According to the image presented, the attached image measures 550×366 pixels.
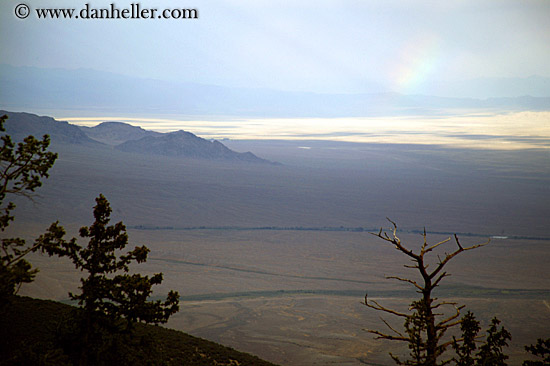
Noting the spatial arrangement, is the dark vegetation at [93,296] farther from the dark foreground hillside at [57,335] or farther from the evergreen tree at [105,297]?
the dark foreground hillside at [57,335]

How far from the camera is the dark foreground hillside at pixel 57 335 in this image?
14564 millimetres

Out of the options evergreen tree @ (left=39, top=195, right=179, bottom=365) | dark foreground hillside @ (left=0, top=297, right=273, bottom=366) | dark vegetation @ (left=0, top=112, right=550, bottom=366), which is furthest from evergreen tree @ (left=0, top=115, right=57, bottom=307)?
dark foreground hillside @ (left=0, top=297, right=273, bottom=366)

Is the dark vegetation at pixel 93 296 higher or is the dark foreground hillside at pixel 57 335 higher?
the dark vegetation at pixel 93 296

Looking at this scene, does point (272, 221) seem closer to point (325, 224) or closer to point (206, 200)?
point (325, 224)

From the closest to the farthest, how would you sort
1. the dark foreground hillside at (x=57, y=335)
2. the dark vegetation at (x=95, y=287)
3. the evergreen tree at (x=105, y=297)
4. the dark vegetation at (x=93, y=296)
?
the dark vegetation at (x=93, y=296) < the dark vegetation at (x=95, y=287) < the evergreen tree at (x=105, y=297) < the dark foreground hillside at (x=57, y=335)

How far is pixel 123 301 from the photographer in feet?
40.0

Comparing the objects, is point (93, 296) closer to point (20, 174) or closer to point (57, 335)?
point (57, 335)

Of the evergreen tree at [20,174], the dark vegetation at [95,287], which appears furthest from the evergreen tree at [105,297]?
the evergreen tree at [20,174]

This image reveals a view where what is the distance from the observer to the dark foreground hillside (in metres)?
14.6

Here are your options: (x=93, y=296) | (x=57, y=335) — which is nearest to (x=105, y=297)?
(x=93, y=296)

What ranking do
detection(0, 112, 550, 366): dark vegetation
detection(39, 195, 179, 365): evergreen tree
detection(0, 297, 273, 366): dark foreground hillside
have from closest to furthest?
detection(0, 112, 550, 366): dark vegetation → detection(39, 195, 179, 365): evergreen tree → detection(0, 297, 273, 366): dark foreground hillside

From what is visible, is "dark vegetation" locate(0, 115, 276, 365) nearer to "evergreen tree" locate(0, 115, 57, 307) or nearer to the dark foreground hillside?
"evergreen tree" locate(0, 115, 57, 307)

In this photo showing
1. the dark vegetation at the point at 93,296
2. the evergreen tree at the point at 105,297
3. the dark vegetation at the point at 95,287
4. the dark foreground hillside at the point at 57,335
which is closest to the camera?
the dark vegetation at the point at 93,296

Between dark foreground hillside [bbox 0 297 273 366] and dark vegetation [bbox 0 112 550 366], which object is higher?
dark vegetation [bbox 0 112 550 366]
